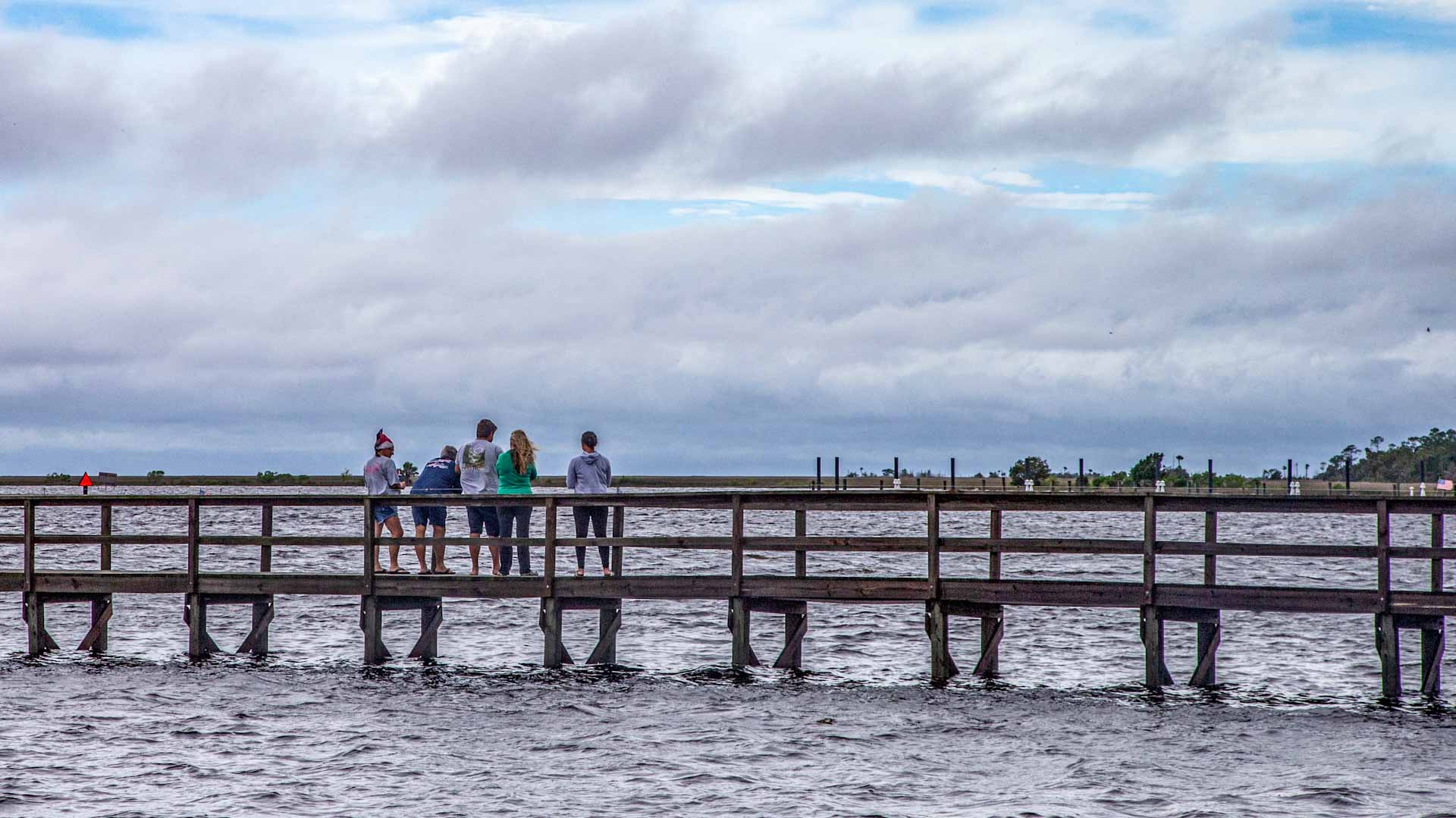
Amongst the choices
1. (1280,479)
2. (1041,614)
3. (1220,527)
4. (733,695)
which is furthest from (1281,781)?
(1280,479)

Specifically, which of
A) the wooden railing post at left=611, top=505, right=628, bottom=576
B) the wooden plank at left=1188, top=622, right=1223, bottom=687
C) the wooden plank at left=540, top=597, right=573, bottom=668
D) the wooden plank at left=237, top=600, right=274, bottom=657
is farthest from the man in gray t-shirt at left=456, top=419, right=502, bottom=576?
the wooden plank at left=1188, top=622, right=1223, bottom=687

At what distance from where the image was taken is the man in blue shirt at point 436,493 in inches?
795

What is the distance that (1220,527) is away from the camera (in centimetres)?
10162

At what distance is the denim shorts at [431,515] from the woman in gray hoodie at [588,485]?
5.72 feet

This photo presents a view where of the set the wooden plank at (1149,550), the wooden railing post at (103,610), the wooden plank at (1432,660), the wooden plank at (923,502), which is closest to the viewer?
the wooden plank at (923,502)

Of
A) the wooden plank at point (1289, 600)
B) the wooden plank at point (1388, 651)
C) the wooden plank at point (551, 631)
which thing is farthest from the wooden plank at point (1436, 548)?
the wooden plank at point (551, 631)

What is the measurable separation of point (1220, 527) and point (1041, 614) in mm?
73907

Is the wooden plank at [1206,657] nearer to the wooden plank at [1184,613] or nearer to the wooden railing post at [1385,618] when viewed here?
the wooden plank at [1184,613]

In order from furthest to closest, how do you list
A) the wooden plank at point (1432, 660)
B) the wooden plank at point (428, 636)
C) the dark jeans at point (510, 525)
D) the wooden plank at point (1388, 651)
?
the wooden plank at point (428, 636) < the dark jeans at point (510, 525) < the wooden plank at point (1432, 660) < the wooden plank at point (1388, 651)

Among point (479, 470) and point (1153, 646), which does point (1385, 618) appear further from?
point (479, 470)

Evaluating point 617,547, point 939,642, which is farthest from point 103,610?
point 939,642

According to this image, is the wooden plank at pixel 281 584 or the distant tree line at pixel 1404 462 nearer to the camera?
the wooden plank at pixel 281 584

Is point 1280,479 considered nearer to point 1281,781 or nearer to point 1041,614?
point 1041,614

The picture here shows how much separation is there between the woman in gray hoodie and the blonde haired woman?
580 millimetres
